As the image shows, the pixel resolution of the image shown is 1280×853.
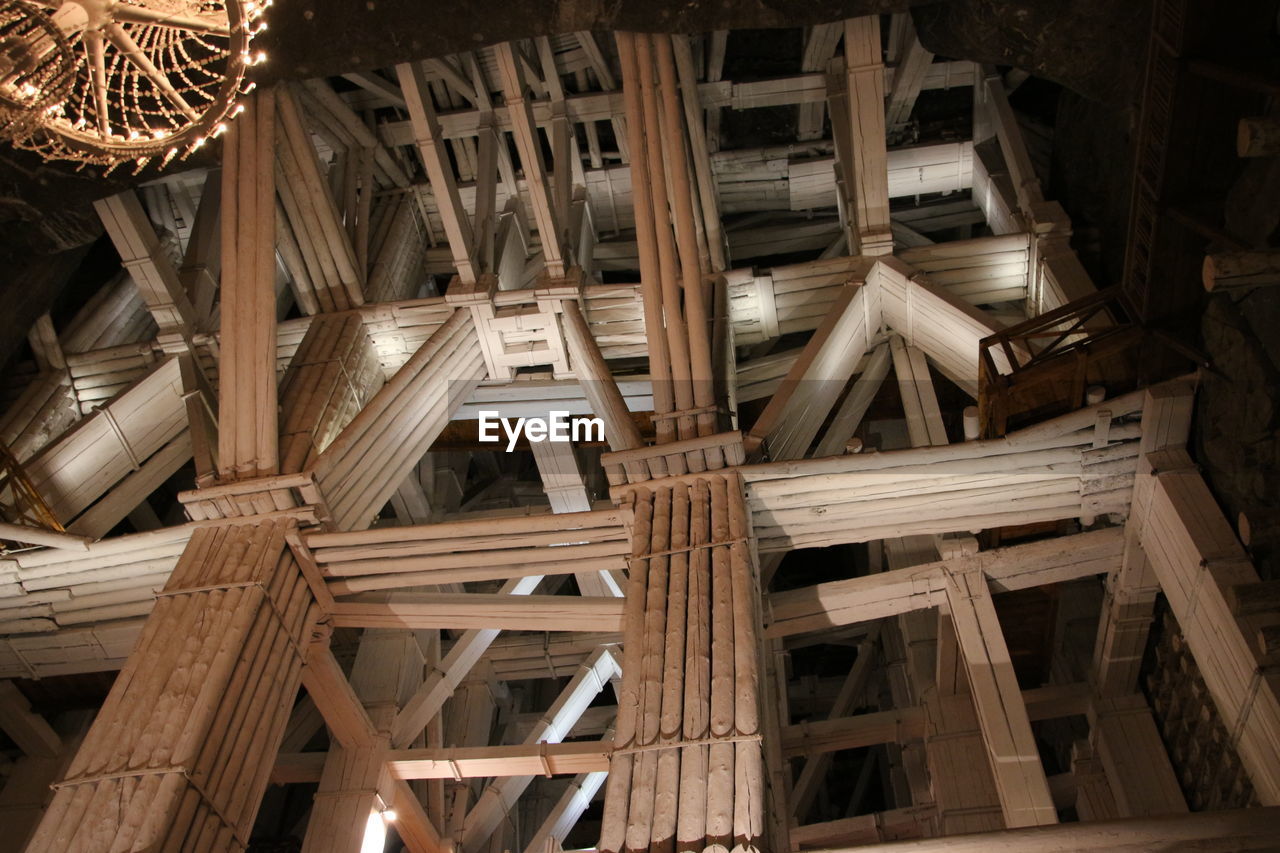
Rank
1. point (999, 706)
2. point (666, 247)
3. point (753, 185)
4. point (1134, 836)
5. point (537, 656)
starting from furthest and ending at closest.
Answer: point (753, 185), point (537, 656), point (666, 247), point (999, 706), point (1134, 836)

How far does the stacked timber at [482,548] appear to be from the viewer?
8.89 m

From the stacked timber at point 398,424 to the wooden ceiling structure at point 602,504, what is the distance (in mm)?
41

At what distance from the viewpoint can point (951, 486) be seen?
8617 mm

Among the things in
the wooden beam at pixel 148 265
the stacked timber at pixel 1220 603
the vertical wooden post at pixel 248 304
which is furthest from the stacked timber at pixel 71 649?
the stacked timber at pixel 1220 603

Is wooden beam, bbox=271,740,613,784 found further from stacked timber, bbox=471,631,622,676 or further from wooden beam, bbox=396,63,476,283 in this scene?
wooden beam, bbox=396,63,476,283

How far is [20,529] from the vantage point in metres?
9.09

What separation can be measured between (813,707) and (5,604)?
29.1 ft

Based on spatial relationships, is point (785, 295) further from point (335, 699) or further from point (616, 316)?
point (335, 699)

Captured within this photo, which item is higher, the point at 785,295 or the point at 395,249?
the point at 395,249

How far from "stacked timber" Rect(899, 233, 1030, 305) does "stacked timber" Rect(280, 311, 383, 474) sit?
4897 millimetres

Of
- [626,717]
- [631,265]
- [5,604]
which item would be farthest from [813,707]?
[5,604]

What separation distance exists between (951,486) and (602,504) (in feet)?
17.4

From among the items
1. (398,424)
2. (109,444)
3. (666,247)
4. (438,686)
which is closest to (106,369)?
(109,444)

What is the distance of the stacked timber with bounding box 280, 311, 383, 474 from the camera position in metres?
9.24
